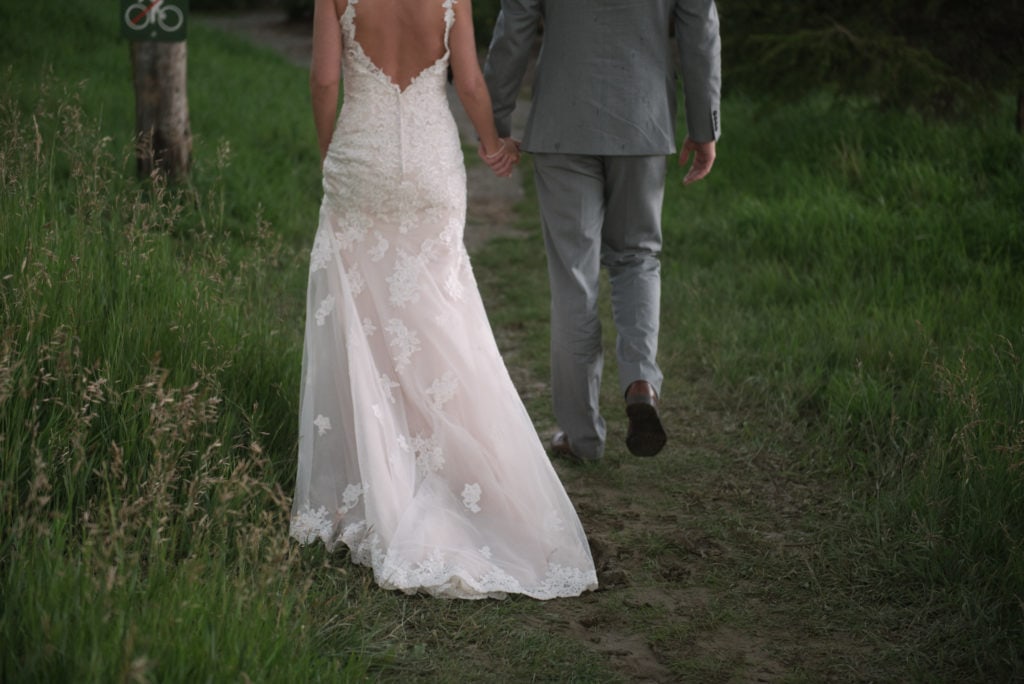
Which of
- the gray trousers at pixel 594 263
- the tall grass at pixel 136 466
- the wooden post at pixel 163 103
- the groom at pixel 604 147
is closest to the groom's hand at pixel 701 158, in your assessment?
the groom at pixel 604 147

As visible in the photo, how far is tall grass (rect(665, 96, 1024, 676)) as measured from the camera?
12.4 feet

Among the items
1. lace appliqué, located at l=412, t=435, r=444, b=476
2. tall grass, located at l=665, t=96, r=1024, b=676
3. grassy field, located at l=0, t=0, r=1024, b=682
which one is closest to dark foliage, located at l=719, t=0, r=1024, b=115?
tall grass, located at l=665, t=96, r=1024, b=676

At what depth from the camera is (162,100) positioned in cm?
743

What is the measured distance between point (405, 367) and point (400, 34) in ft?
3.61

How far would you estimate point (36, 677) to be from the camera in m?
2.43

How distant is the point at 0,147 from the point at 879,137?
20.1ft

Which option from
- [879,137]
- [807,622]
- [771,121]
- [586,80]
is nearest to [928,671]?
[807,622]

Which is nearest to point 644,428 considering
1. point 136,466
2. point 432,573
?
point 432,573

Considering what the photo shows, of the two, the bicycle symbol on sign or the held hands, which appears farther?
the bicycle symbol on sign

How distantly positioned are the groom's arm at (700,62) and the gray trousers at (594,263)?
0.22m

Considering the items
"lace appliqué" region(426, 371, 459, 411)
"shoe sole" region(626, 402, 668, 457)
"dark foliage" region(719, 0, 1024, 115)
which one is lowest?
"shoe sole" region(626, 402, 668, 457)

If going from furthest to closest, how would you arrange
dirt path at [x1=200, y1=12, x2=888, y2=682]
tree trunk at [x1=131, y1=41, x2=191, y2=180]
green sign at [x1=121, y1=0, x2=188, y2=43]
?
tree trunk at [x1=131, y1=41, x2=191, y2=180]
green sign at [x1=121, y1=0, x2=188, y2=43]
dirt path at [x1=200, y1=12, x2=888, y2=682]

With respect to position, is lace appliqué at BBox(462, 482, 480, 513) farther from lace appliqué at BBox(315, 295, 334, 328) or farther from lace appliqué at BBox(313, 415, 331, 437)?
lace appliqué at BBox(315, 295, 334, 328)

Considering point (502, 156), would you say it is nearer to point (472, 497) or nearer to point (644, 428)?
point (644, 428)
